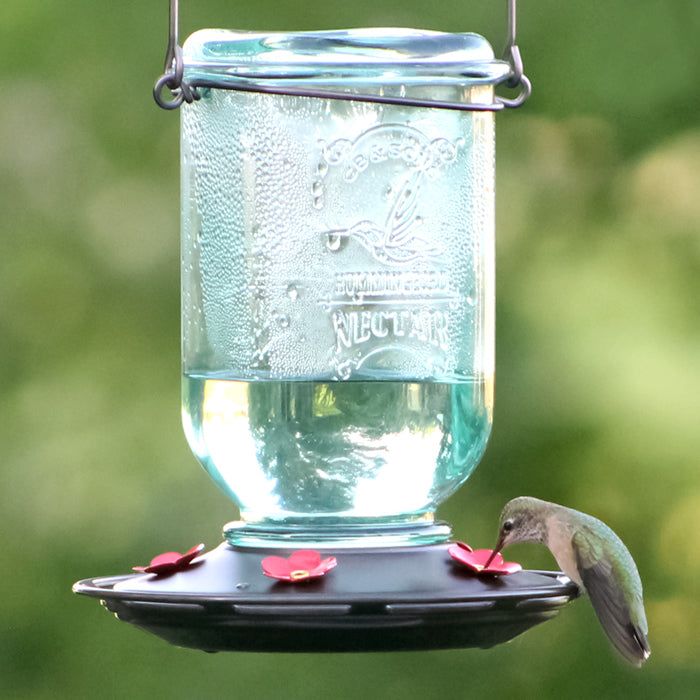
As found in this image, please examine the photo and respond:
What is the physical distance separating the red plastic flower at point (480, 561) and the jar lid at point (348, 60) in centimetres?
77

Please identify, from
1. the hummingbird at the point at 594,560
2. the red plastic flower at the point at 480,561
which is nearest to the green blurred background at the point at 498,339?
the hummingbird at the point at 594,560

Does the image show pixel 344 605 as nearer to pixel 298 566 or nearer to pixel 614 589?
pixel 298 566

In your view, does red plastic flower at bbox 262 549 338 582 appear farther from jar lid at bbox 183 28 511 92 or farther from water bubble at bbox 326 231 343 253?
jar lid at bbox 183 28 511 92

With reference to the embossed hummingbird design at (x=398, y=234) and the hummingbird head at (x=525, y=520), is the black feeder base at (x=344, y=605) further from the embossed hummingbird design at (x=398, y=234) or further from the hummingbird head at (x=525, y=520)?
the embossed hummingbird design at (x=398, y=234)

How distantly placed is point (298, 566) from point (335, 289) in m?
0.48

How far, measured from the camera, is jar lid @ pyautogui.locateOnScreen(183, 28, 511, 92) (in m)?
2.42

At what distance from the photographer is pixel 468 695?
5.25m

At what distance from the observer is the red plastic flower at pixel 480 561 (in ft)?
7.57

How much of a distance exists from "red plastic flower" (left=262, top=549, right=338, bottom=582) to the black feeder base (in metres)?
0.02

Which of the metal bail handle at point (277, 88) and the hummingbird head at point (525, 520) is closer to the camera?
the metal bail handle at point (277, 88)

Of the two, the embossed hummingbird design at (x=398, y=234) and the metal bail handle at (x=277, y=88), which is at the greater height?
the metal bail handle at (x=277, y=88)

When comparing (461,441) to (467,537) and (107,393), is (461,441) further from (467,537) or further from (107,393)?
(107,393)

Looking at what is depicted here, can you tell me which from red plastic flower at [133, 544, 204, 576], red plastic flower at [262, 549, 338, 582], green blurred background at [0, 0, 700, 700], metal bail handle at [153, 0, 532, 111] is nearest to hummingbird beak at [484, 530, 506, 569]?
red plastic flower at [262, 549, 338, 582]

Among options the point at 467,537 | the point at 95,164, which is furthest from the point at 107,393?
the point at 467,537
